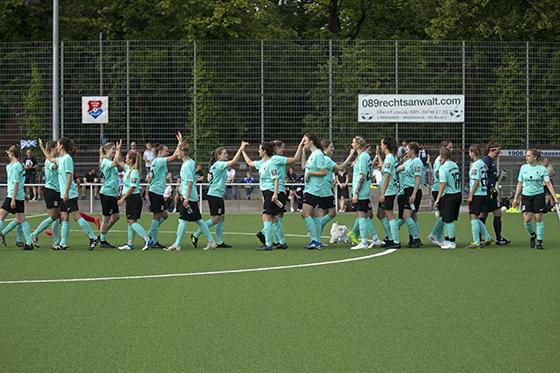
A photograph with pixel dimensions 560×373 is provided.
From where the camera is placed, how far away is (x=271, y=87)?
35.9m

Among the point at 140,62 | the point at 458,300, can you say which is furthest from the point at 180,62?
the point at 458,300

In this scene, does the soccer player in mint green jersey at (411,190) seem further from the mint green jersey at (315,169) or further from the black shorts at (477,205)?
the mint green jersey at (315,169)

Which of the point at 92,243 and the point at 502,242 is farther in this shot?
the point at 502,242

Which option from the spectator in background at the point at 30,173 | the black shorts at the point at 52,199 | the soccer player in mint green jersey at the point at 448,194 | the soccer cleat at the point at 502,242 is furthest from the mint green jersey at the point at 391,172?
the spectator in background at the point at 30,173

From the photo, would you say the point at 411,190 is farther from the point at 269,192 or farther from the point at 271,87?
the point at 271,87

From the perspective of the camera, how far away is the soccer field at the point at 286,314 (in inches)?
352

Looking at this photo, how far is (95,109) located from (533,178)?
A: 1896 centimetres

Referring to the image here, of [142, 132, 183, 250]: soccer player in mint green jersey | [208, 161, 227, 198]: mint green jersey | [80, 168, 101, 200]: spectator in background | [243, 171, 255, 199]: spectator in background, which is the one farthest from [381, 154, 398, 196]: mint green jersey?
[80, 168, 101, 200]: spectator in background

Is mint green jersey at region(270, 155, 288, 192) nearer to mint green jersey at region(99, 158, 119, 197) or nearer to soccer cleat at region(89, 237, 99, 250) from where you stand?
mint green jersey at region(99, 158, 119, 197)

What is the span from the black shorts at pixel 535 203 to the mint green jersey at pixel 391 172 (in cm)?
222

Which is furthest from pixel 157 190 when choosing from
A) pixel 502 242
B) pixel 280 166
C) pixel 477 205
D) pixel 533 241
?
pixel 533 241

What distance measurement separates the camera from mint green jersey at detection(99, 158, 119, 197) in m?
19.7

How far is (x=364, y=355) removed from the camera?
9.08 m

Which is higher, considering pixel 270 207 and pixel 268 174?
pixel 268 174
